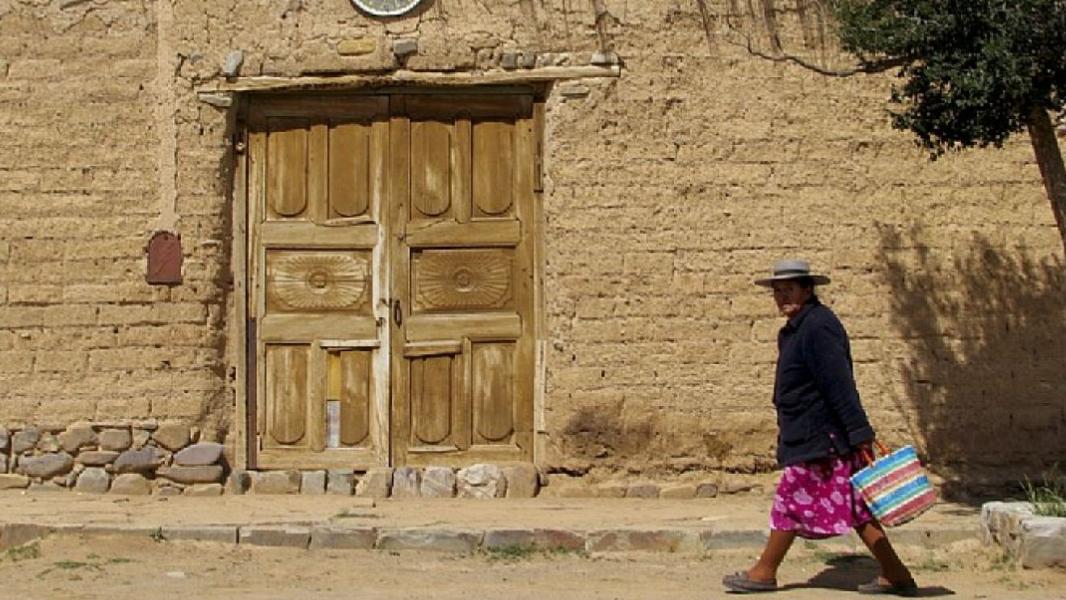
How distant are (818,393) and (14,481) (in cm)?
502

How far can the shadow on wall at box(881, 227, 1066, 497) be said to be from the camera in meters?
10.2

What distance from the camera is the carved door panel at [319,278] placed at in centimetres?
1036

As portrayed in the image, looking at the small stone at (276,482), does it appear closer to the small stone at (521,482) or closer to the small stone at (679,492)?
the small stone at (521,482)

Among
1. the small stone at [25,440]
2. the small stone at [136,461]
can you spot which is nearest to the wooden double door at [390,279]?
the small stone at [136,461]

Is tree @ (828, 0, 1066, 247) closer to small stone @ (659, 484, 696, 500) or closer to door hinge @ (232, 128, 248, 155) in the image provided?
small stone @ (659, 484, 696, 500)

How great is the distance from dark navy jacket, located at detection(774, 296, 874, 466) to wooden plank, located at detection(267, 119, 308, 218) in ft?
12.9

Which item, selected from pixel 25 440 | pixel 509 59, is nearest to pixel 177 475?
pixel 25 440

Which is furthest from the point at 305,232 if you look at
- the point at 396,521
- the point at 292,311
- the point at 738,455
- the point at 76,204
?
the point at 738,455

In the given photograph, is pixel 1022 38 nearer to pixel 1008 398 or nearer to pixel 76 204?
pixel 1008 398

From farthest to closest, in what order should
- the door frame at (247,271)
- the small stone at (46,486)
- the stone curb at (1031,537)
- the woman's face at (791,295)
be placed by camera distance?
the door frame at (247,271), the small stone at (46,486), the stone curb at (1031,537), the woman's face at (791,295)

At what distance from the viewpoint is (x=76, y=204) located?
10.2 metres

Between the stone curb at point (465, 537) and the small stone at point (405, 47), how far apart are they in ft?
9.59

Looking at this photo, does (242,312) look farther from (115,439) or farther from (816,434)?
(816,434)

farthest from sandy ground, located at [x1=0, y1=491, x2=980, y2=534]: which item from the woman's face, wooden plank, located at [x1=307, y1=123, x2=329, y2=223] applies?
the woman's face
